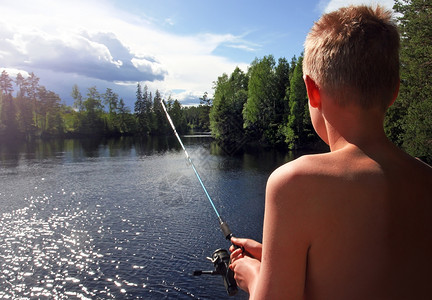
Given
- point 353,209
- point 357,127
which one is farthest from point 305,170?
point 357,127

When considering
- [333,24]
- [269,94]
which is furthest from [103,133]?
[333,24]

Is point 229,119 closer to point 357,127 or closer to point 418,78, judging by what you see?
point 418,78

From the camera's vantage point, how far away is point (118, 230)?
1641 cm

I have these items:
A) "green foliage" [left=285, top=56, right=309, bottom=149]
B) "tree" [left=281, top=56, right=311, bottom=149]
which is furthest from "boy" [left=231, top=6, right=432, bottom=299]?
"green foliage" [left=285, top=56, right=309, bottom=149]

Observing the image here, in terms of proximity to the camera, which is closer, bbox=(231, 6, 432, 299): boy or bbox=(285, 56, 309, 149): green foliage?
bbox=(231, 6, 432, 299): boy

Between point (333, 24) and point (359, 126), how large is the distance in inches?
15.6

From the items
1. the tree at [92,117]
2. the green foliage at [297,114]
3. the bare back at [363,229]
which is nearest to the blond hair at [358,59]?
the bare back at [363,229]

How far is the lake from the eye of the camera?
1171 cm

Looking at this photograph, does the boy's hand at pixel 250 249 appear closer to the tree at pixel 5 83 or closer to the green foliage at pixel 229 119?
the green foliage at pixel 229 119

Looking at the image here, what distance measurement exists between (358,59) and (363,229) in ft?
1.89

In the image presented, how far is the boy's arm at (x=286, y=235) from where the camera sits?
40.0 inches

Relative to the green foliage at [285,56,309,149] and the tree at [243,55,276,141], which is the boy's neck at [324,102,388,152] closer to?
the green foliage at [285,56,309,149]

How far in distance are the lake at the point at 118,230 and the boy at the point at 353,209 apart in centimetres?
1112

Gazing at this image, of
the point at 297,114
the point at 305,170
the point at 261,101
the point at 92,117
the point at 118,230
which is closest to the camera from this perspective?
the point at 305,170
